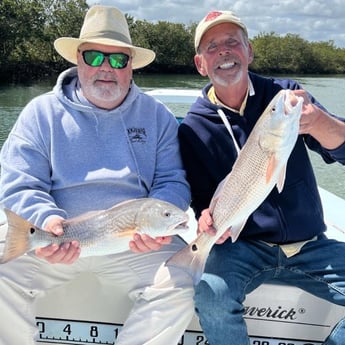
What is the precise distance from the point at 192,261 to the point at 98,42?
131 cm

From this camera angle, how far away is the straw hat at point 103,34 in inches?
A: 116

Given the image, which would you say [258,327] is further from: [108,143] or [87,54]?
[87,54]

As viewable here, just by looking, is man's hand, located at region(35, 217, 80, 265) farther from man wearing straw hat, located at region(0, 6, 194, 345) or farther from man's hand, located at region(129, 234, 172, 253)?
man's hand, located at region(129, 234, 172, 253)

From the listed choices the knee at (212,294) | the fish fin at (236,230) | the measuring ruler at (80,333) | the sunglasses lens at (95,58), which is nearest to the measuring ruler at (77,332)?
the measuring ruler at (80,333)

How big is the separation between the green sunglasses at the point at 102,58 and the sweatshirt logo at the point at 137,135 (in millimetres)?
348

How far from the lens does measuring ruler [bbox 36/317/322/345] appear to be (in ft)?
8.87

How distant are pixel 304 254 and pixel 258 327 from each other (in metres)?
0.43

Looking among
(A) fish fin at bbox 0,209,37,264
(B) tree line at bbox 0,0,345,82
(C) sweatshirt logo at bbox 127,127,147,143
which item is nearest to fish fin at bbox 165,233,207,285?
(A) fish fin at bbox 0,209,37,264

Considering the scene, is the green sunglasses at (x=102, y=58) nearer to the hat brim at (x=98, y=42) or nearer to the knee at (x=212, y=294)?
the hat brim at (x=98, y=42)

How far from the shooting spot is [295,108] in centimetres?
206

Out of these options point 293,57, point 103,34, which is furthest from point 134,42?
point 103,34

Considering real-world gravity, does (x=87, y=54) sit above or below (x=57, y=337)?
above

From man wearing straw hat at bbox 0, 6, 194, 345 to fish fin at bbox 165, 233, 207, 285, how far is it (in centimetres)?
14

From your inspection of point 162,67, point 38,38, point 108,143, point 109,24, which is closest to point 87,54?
point 109,24
